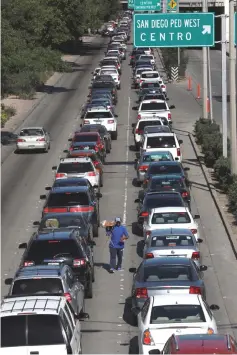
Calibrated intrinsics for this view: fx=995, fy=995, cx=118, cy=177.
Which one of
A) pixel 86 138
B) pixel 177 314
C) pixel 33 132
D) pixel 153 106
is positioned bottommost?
pixel 177 314

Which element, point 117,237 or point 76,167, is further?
point 76,167

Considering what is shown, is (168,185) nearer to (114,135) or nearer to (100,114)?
(114,135)

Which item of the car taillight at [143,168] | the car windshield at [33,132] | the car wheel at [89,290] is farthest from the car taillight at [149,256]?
the car windshield at [33,132]

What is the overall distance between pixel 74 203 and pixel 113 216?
12.0ft

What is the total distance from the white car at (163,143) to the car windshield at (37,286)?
2000cm

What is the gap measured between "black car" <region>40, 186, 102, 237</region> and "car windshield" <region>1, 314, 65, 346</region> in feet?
42.6

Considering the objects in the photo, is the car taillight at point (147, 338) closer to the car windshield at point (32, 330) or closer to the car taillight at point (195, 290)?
the car windshield at point (32, 330)

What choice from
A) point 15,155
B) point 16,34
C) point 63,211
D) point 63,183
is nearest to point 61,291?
point 63,211

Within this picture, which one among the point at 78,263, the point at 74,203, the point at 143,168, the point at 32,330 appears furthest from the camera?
the point at 143,168

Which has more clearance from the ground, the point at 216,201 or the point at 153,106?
the point at 153,106

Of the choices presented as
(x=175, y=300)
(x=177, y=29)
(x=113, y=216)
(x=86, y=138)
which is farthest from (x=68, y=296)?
(x=86, y=138)

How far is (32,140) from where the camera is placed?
4519cm

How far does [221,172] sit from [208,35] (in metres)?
4.99

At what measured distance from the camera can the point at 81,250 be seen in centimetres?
2167
